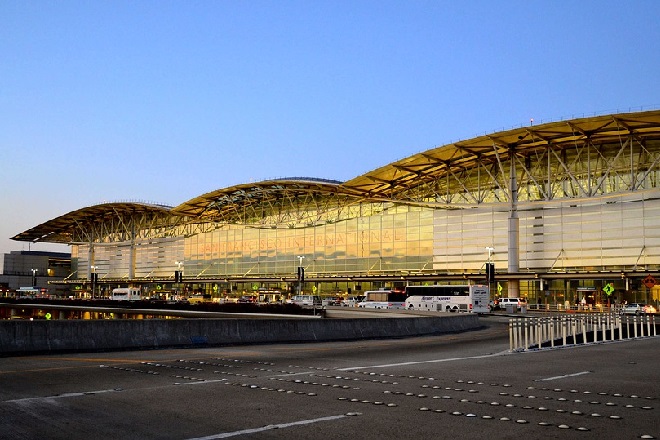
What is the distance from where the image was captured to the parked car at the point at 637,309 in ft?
219

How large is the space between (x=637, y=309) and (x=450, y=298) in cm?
1762

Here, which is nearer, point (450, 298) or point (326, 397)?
point (326, 397)

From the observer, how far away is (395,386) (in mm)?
13211

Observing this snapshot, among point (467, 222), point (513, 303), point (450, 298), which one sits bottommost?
point (513, 303)

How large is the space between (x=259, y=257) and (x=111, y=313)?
55.0 meters

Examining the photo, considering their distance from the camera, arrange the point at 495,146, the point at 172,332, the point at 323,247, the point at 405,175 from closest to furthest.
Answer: the point at 172,332, the point at 495,146, the point at 405,175, the point at 323,247

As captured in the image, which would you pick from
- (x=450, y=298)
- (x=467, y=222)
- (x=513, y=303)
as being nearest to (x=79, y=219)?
(x=467, y=222)

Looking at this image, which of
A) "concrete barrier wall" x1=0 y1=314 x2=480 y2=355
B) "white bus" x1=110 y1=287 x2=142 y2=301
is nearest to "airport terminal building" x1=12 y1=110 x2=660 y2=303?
"white bus" x1=110 y1=287 x2=142 y2=301

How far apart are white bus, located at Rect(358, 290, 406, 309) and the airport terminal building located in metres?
10.1

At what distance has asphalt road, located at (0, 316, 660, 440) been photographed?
886cm

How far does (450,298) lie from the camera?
70.3 meters

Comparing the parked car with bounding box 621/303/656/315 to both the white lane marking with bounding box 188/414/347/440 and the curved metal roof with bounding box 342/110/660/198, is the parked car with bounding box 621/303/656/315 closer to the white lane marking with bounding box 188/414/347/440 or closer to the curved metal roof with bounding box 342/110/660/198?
the curved metal roof with bounding box 342/110/660/198

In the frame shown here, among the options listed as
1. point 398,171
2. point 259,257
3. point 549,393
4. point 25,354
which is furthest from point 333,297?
point 549,393

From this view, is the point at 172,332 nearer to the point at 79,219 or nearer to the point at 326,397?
the point at 326,397
